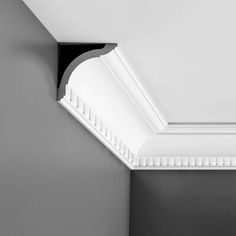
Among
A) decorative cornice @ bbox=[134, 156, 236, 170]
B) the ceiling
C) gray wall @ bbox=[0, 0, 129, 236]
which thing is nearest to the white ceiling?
the ceiling

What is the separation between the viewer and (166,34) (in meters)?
2.16

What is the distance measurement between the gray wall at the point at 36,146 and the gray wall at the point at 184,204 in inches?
30.4

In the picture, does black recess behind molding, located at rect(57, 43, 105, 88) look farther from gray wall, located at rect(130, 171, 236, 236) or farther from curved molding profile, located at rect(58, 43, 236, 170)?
gray wall, located at rect(130, 171, 236, 236)

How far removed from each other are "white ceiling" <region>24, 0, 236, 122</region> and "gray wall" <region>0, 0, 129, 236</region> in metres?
0.10

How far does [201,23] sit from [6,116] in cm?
66

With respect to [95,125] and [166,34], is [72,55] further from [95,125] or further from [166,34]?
[95,125]

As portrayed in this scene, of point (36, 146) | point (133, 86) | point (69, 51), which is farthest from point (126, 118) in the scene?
point (36, 146)

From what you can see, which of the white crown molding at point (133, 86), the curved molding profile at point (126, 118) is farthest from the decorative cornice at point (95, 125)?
the white crown molding at point (133, 86)

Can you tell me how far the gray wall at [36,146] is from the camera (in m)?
1.71

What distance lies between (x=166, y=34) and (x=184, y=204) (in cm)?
142

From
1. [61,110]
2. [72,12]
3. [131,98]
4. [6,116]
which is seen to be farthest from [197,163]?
[6,116]

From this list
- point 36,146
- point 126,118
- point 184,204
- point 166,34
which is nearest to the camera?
point 36,146

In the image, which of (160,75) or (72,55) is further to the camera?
(160,75)

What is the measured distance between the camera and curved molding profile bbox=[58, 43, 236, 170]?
7.24ft
